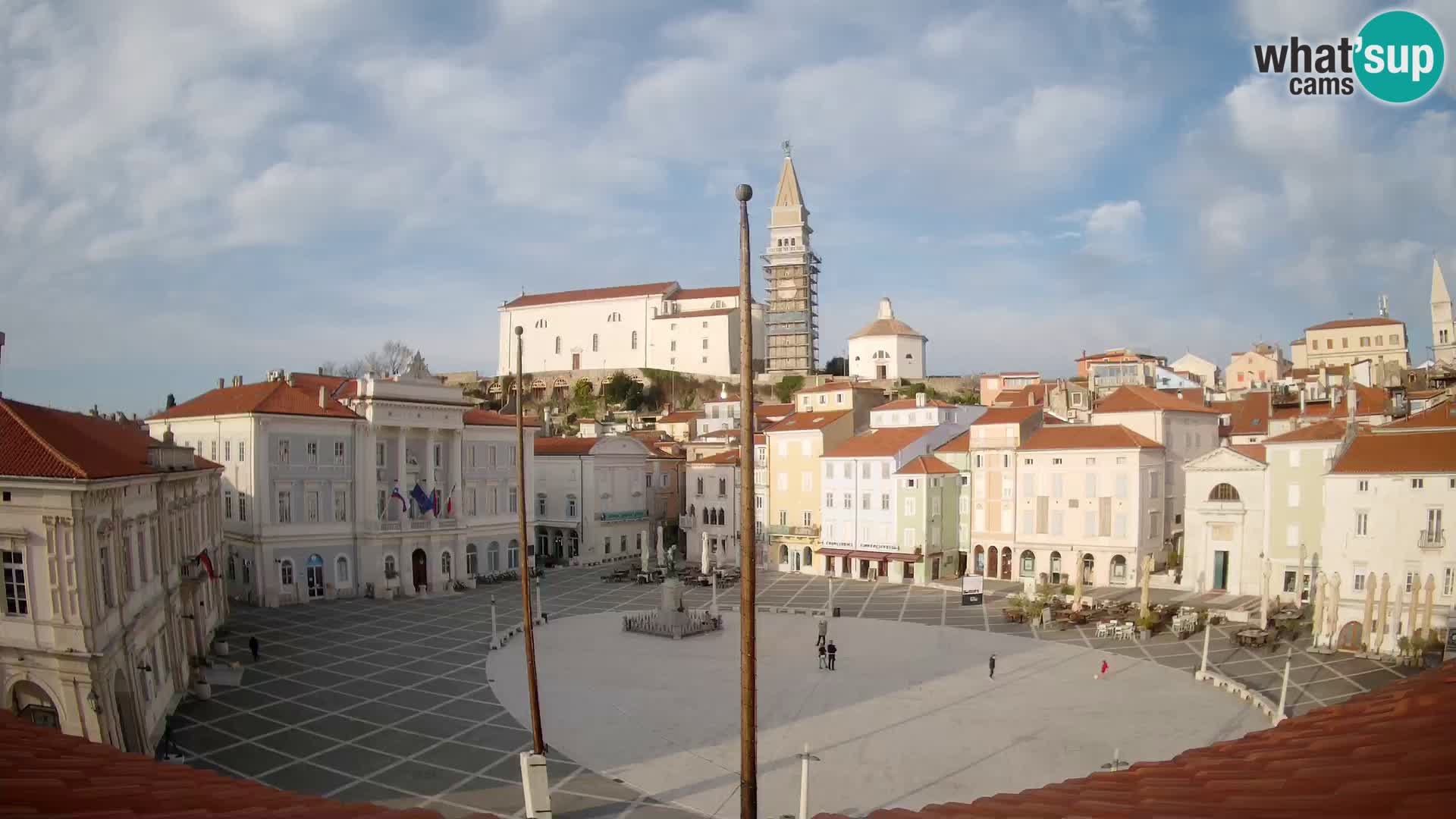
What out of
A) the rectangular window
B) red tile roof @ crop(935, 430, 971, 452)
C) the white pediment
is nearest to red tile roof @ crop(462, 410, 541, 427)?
red tile roof @ crop(935, 430, 971, 452)

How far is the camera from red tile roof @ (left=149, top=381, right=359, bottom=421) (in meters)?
45.9

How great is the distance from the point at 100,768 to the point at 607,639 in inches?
1211

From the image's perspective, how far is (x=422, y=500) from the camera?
50656 mm

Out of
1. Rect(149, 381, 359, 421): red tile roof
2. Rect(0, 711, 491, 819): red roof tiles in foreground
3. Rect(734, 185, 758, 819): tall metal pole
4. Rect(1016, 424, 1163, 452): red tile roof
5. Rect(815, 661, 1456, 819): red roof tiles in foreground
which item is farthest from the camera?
Rect(1016, 424, 1163, 452): red tile roof

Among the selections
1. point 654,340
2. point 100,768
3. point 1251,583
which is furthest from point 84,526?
point 654,340

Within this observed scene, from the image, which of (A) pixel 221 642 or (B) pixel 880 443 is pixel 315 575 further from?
(B) pixel 880 443

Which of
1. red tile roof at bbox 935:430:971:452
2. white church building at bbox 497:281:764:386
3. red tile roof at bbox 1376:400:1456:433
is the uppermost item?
white church building at bbox 497:281:764:386

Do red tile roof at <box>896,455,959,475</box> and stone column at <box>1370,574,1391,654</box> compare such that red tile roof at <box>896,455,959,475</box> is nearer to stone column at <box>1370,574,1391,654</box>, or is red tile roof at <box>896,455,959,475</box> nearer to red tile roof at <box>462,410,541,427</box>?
red tile roof at <box>462,410,541,427</box>

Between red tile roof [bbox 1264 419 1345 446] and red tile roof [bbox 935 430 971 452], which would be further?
red tile roof [bbox 935 430 971 452]

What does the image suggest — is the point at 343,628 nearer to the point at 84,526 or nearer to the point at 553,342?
the point at 84,526

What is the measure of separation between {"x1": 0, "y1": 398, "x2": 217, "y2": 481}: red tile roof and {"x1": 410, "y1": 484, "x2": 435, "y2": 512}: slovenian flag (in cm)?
2425

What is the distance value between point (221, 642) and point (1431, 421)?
4869 centimetres

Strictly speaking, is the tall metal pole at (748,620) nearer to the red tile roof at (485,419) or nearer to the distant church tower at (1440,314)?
the red tile roof at (485,419)

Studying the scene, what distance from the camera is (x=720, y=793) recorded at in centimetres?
2109
